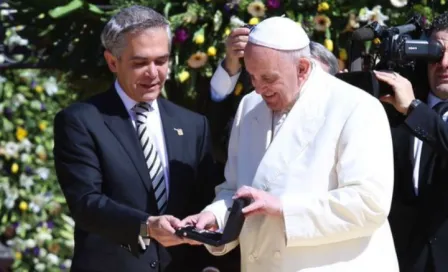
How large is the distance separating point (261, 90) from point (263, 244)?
0.49 meters

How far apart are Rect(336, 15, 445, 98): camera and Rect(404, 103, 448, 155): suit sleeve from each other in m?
0.13

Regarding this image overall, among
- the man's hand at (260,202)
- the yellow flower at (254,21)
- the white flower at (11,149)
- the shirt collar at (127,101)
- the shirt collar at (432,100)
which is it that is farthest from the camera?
the white flower at (11,149)

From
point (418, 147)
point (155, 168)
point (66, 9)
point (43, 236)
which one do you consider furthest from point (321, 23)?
point (43, 236)

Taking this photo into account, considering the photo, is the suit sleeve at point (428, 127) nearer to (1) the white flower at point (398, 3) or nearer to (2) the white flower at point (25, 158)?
(1) the white flower at point (398, 3)

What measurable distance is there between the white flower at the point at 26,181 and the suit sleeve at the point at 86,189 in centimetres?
333

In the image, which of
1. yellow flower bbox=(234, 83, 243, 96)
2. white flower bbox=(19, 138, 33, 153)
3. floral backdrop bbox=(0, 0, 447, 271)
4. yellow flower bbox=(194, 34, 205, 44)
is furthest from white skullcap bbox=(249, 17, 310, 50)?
white flower bbox=(19, 138, 33, 153)

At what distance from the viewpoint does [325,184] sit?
384 centimetres

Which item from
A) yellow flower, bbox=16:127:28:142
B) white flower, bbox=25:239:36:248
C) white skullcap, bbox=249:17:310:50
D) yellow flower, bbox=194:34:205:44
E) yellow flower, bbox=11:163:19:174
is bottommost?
white flower, bbox=25:239:36:248

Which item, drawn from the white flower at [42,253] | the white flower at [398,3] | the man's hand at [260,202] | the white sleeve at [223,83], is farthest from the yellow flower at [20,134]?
the man's hand at [260,202]

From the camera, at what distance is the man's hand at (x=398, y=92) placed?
14.6ft

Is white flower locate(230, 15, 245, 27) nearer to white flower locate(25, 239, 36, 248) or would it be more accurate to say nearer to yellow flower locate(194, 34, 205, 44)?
yellow flower locate(194, 34, 205, 44)

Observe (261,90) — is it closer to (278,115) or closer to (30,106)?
(278,115)

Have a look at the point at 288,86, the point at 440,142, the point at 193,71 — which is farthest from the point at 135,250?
the point at 193,71

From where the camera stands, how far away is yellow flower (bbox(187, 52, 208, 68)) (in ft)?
18.2
